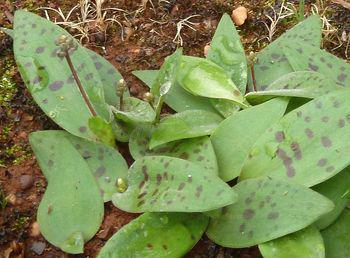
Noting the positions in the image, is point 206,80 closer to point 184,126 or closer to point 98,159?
point 184,126

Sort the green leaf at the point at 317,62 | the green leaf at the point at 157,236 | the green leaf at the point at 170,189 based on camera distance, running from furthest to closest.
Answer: the green leaf at the point at 317,62 → the green leaf at the point at 157,236 → the green leaf at the point at 170,189

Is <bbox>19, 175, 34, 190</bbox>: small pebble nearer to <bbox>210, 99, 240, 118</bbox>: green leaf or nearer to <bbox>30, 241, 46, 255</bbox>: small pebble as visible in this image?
<bbox>30, 241, 46, 255</bbox>: small pebble

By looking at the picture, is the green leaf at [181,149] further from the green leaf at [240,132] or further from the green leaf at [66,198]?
the green leaf at [66,198]

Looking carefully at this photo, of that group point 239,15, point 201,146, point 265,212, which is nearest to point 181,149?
point 201,146

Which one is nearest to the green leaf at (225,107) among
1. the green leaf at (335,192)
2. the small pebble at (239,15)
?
the green leaf at (335,192)

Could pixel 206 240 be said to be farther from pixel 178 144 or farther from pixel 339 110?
pixel 339 110

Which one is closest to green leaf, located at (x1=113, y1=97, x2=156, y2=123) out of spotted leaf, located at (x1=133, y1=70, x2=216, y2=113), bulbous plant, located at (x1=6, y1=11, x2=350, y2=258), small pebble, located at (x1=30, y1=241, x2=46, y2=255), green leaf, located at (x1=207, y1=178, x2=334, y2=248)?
bulbous plant, located at (x1=6, y1=11, x2=350, y2=258)
